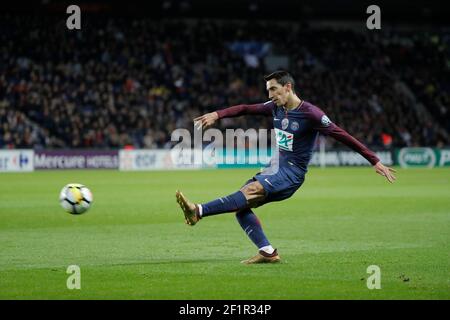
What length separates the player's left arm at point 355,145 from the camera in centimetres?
1009

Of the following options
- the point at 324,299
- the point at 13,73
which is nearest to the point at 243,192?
the point at 324,299

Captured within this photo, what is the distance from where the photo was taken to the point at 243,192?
10.3 metres

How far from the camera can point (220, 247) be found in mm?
12430

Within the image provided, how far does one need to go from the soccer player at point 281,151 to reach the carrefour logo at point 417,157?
3185 cm

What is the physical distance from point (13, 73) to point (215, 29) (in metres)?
12.9

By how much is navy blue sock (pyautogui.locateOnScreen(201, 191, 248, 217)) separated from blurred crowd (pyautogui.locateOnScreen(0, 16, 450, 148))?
25983 mm

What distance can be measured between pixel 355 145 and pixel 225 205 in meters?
1.71
